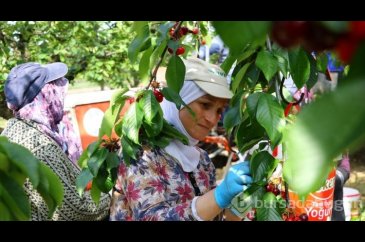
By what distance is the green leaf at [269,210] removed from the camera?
3.93 feet

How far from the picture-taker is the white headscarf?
6.20 ft

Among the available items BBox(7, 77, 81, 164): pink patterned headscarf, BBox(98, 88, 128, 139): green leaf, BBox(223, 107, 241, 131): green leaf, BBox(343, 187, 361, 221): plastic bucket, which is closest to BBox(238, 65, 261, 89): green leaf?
BBox(223, 107, 241, 131): green leaf

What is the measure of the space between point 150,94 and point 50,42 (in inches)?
137

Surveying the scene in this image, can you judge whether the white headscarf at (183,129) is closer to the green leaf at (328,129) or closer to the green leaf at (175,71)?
the green leaf at (175,71)

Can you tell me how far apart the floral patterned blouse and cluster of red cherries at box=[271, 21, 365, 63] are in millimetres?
1401

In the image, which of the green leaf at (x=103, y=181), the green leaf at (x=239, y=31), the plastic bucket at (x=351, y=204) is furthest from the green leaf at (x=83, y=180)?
the plastic bucket at (x=351, y=204)

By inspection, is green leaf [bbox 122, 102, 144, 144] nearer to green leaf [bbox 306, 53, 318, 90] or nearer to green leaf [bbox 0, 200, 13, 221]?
green leaf [bbox 306, 53, 318, 90]

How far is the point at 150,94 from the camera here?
1.48 m

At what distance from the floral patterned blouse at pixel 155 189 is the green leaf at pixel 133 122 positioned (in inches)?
11.8
